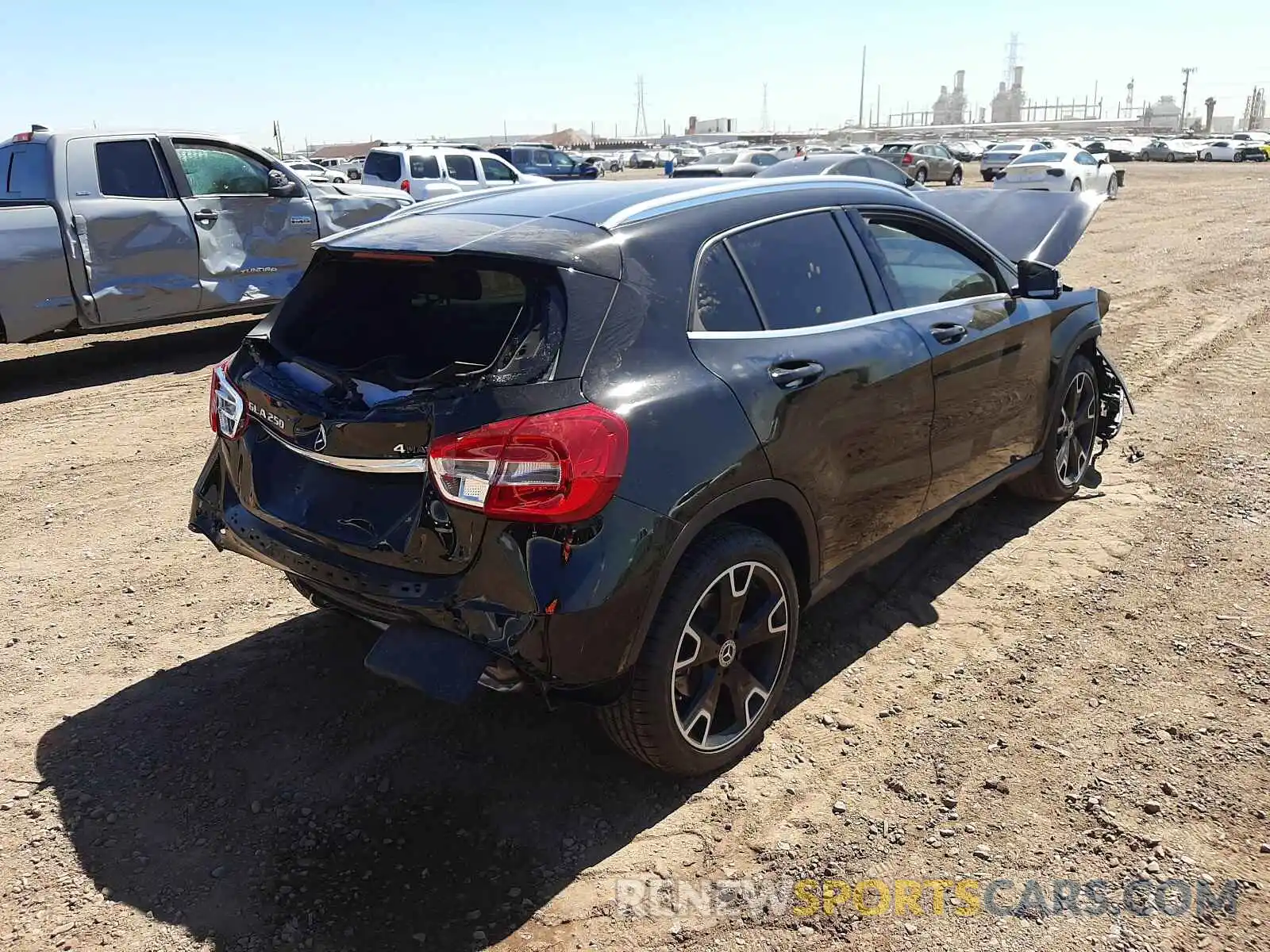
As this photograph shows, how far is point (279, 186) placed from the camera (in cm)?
912

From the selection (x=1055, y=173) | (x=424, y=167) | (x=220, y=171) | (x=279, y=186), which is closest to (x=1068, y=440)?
(x=279, y=186)

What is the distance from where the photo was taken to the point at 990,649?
12.8 feet

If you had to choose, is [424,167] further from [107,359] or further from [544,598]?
[544,598]

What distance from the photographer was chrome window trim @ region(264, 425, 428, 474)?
270 cm

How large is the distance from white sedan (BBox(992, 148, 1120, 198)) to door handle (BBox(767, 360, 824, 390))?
65.6 feet

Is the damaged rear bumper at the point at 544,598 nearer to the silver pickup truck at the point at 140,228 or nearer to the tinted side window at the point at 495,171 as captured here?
the silver pickup truck at the point at 140,228

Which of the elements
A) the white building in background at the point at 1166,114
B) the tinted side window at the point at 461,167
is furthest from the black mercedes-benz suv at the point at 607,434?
the white building in background at the point at 1166,114

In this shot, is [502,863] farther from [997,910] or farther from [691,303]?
[691,303]

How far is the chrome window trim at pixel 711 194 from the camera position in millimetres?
3107

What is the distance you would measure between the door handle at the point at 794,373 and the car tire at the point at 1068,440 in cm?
218

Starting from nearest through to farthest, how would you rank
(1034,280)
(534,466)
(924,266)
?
(534,466)
(924,266)
(1034,280)

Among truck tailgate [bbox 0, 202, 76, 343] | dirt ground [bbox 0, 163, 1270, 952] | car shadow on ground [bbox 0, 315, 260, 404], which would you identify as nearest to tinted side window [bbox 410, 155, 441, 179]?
car shadow on ground [bbox 0, 315, 260, 404]

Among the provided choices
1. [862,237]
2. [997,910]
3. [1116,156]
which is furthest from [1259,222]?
[1116,156]

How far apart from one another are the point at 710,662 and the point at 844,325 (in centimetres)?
131
